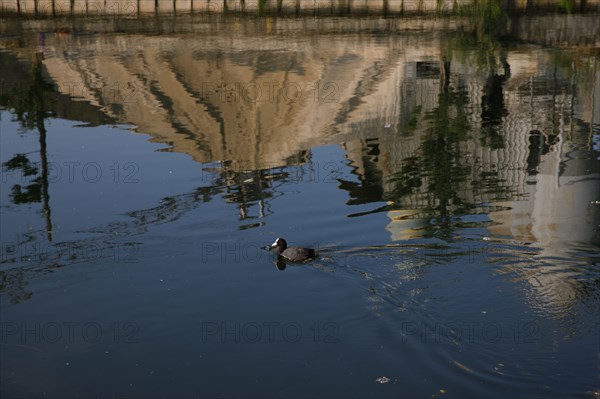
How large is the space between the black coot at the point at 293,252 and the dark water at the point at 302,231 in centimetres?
16

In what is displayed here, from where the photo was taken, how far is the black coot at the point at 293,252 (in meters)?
14.1

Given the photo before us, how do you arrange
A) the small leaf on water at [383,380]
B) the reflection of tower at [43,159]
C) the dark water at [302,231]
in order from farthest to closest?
the reflection of tower at [43,159]
the dark water at [302,231]
the small leaf on water at [383,380]

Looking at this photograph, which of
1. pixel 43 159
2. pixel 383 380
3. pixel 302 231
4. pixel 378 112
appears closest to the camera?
pixel 383 380

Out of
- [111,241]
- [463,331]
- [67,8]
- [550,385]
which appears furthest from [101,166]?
[67,8]

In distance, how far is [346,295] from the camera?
1304 centimetres

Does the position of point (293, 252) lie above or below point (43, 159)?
below

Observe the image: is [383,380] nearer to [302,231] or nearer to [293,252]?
[293,252]

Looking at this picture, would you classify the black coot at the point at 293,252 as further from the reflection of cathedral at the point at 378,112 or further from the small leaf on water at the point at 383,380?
the small leaf on water at the point at 383,380

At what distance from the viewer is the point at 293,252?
14117mm

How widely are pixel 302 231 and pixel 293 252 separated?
1782 millimetres

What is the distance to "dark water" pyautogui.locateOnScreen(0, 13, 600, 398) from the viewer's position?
1119 cm

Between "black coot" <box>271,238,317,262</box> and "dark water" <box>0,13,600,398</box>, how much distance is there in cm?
16

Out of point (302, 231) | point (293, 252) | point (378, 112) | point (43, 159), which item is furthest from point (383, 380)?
point (378, 112)

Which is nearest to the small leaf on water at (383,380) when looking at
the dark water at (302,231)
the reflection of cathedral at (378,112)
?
the dark water at (302,231)
